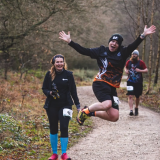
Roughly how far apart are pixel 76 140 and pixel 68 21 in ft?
27.1

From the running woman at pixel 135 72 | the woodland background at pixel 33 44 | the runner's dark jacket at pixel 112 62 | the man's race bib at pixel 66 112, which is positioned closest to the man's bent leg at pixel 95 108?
Answer: the runner's dark jacket at pixel 112 62

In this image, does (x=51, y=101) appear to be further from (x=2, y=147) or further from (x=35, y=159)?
(x=2, y=147)

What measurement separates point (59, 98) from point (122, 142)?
2349mm

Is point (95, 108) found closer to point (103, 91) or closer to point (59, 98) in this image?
point (103, 91)

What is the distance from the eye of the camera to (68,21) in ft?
44.9

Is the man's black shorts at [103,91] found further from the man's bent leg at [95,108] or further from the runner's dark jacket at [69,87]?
the runner's dark jacket at [69,87]

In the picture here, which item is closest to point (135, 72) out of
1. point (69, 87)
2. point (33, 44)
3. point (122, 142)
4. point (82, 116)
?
point (122, 142)

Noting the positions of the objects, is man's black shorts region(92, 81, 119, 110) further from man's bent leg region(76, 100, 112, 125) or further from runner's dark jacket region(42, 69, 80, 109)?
runner's dark jacket region(42, 69, 80, 109)

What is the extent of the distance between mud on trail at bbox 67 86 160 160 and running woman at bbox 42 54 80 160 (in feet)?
2.38

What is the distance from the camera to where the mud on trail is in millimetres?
5496

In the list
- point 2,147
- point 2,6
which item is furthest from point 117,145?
point 2,6

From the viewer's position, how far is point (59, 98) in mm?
5160

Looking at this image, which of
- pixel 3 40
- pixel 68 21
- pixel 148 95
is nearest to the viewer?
pixel 3 40

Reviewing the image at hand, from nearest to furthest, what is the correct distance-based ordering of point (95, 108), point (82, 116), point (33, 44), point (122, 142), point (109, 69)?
point (109, 69) → point (95, 108) → point (82, 116) → point (122, 142) → point (33, 44)
